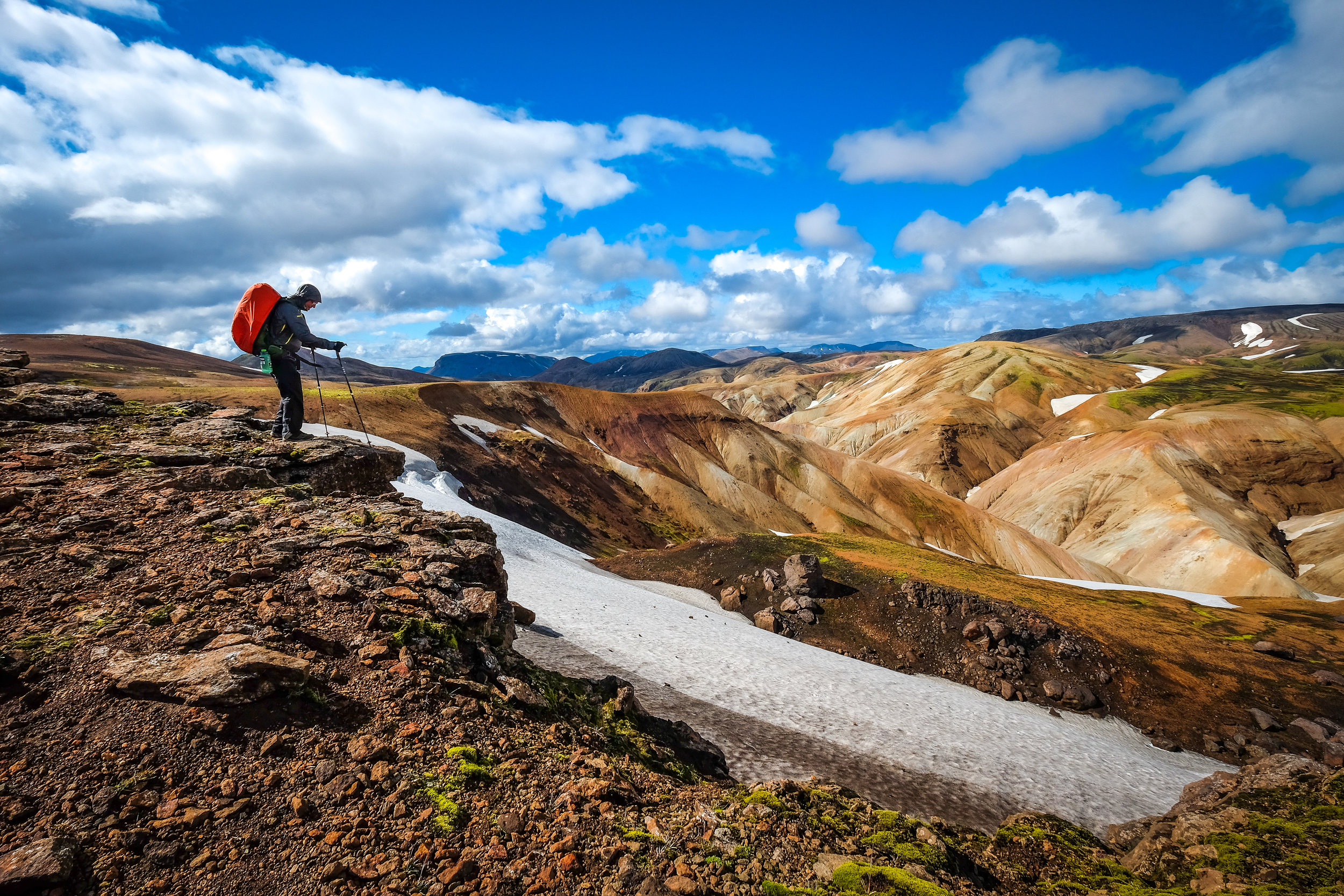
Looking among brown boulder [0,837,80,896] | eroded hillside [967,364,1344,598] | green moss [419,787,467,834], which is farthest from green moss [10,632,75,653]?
eroded hillside [967,364,1344,598]

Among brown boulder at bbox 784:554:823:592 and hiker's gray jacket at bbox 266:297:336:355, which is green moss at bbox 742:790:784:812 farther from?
brown boulder at bbox 784:554:823:592

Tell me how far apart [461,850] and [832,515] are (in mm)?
67659

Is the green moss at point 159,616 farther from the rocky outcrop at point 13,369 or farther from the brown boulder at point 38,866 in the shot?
the rocky outcrop at point 13,369

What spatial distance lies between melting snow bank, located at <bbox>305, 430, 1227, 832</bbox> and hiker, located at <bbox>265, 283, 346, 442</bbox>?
802 centimetres

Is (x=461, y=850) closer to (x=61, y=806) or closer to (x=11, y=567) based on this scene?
(x=61, y=806)

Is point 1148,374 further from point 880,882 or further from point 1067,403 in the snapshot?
point 880,882

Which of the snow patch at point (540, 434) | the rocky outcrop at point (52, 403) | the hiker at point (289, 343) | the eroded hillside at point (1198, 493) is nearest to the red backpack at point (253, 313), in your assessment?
the hiker at point (289, 343)

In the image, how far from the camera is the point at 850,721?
15789mm

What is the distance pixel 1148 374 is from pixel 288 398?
20219cm

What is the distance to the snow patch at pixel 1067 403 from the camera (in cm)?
12119

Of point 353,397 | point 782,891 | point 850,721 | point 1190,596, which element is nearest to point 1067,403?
point 1190,596

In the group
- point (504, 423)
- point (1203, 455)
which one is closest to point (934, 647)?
point (504, 423)

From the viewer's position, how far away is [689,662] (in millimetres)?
17562

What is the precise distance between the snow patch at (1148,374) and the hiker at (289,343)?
17751 centimetres
